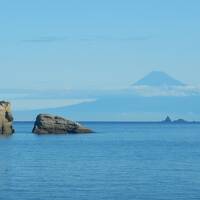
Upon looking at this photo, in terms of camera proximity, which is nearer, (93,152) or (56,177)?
(56,177)

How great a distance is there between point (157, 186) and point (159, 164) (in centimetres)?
2841

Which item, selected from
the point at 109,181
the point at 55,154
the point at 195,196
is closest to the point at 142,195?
the point at 195,196

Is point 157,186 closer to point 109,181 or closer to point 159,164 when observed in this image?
point 109,181

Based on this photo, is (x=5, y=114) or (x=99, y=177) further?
(x=5, y=114)

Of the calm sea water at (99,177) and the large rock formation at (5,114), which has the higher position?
the large rock formation at (5,114)

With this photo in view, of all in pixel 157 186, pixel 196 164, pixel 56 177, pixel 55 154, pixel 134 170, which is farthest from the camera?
pixel 55 154

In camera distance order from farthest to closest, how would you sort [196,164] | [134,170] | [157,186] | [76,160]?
[76,160]
[196,164]
[134,170]
[157,186]

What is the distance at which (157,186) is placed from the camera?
252ft

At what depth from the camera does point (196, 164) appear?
104 meters

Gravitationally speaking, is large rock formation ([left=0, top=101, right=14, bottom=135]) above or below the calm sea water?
above

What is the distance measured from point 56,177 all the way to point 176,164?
24527 mm

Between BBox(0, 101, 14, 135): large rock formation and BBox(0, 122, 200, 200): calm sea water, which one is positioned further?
BBox(0, 101, 14, 135): large rock formation

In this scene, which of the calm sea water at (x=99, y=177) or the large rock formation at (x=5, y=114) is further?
the large rock formation at (x=5, y=114)

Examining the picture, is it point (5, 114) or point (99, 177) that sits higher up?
point (5, 114)
